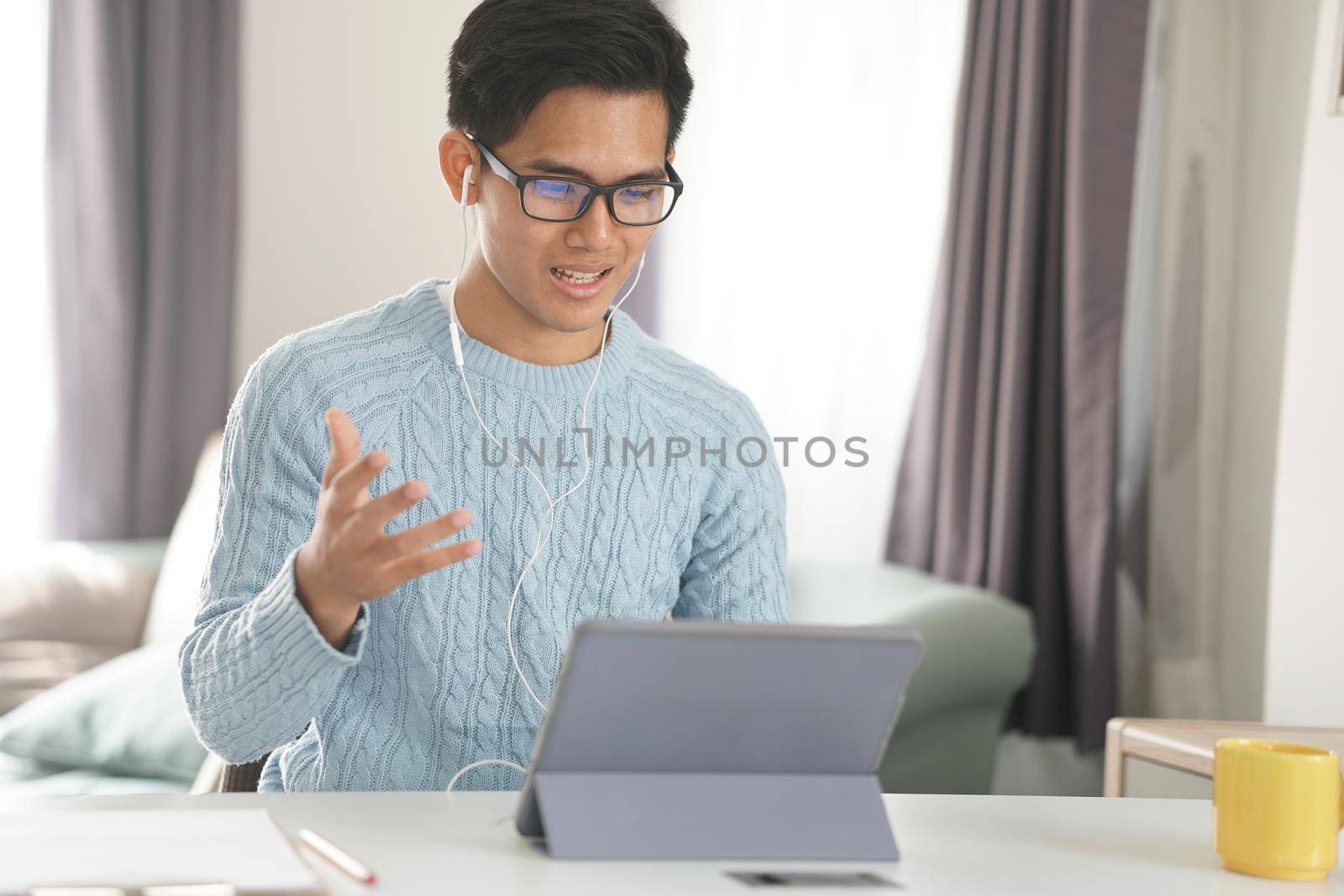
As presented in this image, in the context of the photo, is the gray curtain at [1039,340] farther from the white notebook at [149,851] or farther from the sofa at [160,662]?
the white notebook at [149,851]

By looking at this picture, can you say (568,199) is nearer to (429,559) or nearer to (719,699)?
(429,559)

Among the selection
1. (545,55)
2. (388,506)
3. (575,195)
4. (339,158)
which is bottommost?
(388,506)

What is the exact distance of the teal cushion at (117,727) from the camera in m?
2.53

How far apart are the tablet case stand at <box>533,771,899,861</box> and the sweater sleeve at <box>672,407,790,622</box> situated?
1.76ft

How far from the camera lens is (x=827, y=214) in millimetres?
3166

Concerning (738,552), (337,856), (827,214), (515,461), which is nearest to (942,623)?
(827,214)

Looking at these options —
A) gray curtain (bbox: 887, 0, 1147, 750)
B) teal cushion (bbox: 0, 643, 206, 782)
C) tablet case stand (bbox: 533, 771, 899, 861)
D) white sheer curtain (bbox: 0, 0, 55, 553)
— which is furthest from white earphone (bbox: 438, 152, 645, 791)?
white sheer curtain (bbox: 0, 0, 55, 553)

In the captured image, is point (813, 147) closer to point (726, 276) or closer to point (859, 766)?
point (726, 276)

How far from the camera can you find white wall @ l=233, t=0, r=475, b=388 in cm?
346

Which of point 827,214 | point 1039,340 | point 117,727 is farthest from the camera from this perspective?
point 827,214

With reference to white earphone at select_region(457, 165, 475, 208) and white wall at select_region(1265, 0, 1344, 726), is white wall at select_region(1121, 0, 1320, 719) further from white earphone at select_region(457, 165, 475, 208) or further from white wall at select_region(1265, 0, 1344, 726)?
white earphone at select_region(457, 165, 475, 208)

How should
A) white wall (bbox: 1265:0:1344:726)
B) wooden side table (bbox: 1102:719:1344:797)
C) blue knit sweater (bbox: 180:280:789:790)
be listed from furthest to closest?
white wall (bbox: 1265:0:1344:726) → wooden side table (bbox: 1102:719:1344:797) → blue knit sweater (bbox: 180:280:789:790)

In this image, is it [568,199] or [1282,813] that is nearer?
[1282,813]

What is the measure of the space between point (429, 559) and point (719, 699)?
0.22 m
